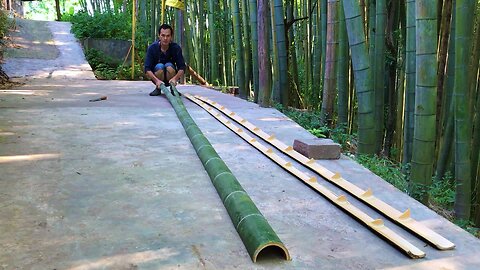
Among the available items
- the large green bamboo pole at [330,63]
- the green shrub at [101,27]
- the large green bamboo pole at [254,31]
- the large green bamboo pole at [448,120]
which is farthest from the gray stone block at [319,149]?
the green shrub at [101,27]

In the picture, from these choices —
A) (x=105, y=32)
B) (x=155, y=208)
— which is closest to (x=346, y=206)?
(x=155, y=208)

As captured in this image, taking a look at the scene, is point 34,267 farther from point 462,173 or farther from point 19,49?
point 19,49

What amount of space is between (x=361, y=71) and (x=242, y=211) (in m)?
1.76

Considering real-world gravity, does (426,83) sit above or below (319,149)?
above

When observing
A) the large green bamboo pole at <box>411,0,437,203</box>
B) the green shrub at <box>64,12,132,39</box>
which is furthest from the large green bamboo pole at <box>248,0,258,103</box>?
the green shrub at <box>64,12,132,39</box>

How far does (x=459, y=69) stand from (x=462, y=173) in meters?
0.72

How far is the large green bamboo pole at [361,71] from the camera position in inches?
120

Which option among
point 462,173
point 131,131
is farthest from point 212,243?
point 462,173

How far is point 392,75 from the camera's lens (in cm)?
532

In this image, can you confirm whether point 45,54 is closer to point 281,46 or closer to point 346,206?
point 281,46

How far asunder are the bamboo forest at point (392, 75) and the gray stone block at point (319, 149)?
45cm

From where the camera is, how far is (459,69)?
10.4 feet

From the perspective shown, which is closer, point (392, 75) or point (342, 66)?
point (342, 66)

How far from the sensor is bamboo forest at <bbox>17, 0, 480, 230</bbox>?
2645 mm
